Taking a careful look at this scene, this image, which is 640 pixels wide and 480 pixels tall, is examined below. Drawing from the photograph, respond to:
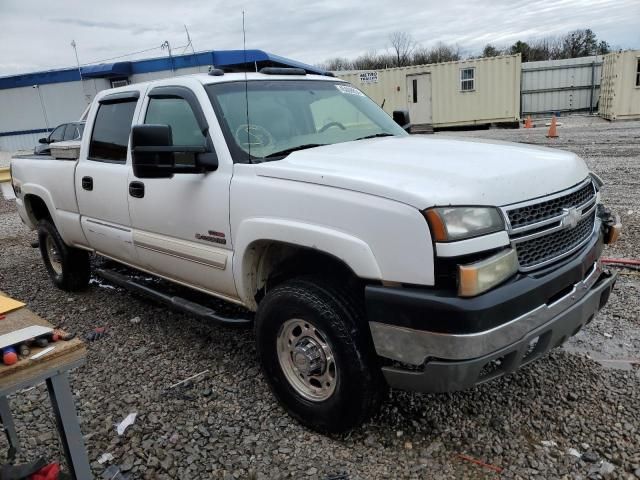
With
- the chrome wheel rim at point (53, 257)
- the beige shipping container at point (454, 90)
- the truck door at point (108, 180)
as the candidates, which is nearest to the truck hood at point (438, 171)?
the truck door at point (108, 180)

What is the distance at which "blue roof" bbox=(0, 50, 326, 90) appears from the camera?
1892 cm

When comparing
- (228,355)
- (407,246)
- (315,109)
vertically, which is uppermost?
(315,109)

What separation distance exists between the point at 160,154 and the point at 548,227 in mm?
2129

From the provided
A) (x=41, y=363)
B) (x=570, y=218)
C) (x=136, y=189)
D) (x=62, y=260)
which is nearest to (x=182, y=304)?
(x=136, y=189)

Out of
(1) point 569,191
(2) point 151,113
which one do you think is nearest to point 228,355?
(2) point 151,113

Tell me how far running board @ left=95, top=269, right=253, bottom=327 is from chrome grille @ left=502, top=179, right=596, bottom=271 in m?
1.68

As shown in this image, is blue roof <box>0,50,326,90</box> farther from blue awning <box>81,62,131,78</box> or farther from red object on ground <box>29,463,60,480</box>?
red object on ground <box>29,463,60,480</box>

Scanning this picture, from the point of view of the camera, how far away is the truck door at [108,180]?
4066 mm

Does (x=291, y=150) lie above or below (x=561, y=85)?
above

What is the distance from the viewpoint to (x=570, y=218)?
2627 mm

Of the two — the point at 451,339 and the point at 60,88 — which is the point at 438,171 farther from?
the point at 60,88

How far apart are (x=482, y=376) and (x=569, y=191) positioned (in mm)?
1076

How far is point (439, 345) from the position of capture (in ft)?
7.39

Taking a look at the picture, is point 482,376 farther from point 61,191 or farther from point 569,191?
point 61,191
